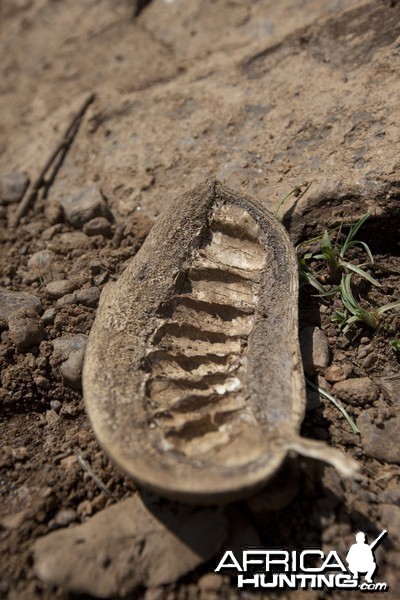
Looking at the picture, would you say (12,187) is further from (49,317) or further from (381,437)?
(381,437)

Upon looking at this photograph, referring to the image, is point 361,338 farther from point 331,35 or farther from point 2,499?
point 331,35

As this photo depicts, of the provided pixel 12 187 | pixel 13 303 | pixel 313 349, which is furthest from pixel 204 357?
pixel 12 187

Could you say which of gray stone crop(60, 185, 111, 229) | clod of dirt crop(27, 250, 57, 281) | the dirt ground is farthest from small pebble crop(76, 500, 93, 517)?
gray stone crop(60, 185, 111, 229)

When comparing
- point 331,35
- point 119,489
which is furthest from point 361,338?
point 331,35

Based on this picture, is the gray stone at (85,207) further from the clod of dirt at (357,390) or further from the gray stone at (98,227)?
the clod of dirt at (357,390)

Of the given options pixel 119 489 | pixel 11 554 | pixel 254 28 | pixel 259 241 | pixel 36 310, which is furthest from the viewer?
pixel 254 28

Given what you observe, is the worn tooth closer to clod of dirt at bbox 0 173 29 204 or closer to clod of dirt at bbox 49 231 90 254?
clod of dirt at bbox 49 231 90 254
